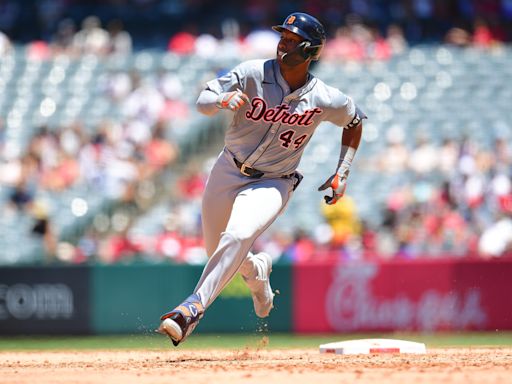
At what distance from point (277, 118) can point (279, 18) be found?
971 cm

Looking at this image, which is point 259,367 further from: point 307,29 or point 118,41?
point 118,41

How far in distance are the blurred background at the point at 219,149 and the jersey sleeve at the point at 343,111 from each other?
14.0 ft

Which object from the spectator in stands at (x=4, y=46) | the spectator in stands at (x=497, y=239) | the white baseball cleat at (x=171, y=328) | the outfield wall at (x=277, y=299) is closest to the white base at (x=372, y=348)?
the white baseball cleat at (x=171, y=328)

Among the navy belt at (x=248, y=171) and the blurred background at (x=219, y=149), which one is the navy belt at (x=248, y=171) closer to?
the navy belt at (x=248, y=171)

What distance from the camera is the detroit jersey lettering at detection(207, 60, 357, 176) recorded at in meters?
6.73

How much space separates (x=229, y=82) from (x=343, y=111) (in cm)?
86

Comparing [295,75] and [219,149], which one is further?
[219,149]

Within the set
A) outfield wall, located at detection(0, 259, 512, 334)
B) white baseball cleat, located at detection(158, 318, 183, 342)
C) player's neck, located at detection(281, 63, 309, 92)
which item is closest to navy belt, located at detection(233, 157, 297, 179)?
player's neck, located at detection(281, 63, 309, 92)

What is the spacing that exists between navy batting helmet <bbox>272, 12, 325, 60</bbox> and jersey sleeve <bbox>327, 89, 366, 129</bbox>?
35 cm

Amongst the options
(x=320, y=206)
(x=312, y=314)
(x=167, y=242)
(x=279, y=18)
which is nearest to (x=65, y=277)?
(x=167, y=242)

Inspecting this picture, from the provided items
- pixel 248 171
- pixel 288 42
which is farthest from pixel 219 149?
pixel 288 42

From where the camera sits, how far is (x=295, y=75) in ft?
22.3

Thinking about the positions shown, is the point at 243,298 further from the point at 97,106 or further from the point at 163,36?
the point at 163,36

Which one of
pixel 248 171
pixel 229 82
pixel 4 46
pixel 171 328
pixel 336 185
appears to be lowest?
pixel 171 328
